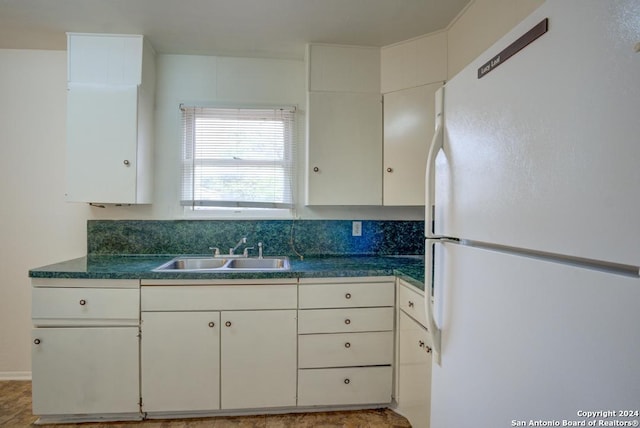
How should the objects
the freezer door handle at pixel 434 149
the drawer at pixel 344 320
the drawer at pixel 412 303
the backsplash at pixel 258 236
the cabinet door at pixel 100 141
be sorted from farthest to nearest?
the backsplash at pixel 258 236 < the cabinet door at pixel 100 141 < the drawer at pixel 344 320 < the drawer at pixel 412 303 < the freezer door handle at pixel 434 149

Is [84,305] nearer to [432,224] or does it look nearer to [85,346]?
[85,346]

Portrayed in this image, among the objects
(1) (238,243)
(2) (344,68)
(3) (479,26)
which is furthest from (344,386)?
(3) (479,26)

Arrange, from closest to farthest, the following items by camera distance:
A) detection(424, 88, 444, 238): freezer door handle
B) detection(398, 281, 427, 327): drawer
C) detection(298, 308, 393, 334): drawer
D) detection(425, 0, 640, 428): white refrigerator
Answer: detection(425, 0, 640, 428): white refrigerator < detection(424, 88, 444, 238): freezer door handle < detection(398, 281, 427, 327): drawer < detection(298, 308, 393, 334): drawer

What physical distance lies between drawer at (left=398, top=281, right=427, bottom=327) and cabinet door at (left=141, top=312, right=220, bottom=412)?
107 centimetres

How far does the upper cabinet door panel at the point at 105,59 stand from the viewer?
2.03m

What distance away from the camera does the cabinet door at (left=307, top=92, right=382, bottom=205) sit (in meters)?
2.17

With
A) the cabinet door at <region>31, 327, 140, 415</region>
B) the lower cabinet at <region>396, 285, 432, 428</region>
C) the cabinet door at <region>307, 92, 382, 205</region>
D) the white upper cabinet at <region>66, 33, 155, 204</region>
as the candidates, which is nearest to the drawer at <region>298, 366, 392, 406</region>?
the lower cabinet at <region>396, 285, 432, 428</region>

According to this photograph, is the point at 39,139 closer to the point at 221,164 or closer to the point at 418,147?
the point at 221,164

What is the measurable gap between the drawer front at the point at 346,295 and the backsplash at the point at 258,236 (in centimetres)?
59

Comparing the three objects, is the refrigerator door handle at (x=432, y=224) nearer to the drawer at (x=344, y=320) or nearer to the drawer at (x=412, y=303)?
the drawer at (x=412, y=303)

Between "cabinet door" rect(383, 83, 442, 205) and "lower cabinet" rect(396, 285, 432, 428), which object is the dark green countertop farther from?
"cabinet door" rect(383, 83, 442, 205)

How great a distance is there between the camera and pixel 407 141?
6.94 ft

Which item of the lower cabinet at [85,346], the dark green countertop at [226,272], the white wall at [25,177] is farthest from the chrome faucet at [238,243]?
the white wall at [25,177]

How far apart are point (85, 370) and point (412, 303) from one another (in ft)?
6.06
